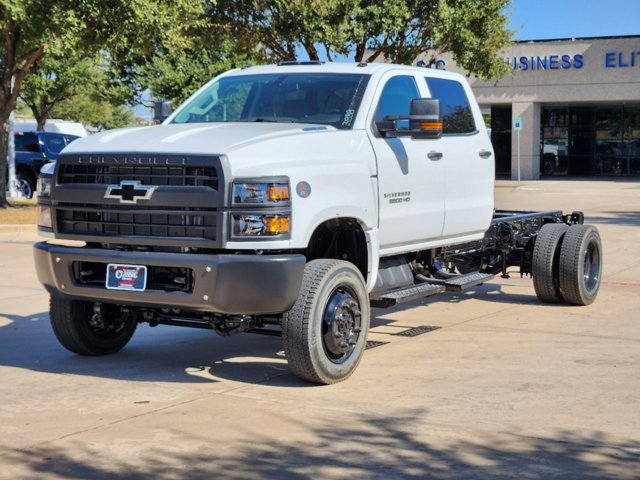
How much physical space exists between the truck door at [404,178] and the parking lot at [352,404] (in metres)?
0.98

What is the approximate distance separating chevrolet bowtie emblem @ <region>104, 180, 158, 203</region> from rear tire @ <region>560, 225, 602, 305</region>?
5.03 meters

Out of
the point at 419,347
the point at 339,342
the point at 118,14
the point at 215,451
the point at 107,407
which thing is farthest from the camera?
the point at 118,14

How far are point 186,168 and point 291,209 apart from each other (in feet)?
2.39

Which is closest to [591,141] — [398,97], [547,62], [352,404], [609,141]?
[609,141]

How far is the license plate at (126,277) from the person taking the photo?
6.78m

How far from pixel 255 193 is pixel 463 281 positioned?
2.90 meters

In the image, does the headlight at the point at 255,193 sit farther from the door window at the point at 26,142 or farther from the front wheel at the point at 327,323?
the door window at the point at 26,142

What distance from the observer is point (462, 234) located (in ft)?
29.8

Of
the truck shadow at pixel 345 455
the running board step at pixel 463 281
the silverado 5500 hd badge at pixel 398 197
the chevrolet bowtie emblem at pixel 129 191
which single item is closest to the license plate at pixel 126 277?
the chevrolet bowtie emblem at pixel 129 191

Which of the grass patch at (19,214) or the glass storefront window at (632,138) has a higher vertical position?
the glass storefront window at (632,138)

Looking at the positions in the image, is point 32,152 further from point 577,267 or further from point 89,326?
point 89,326

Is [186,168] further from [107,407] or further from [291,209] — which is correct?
[107,407]

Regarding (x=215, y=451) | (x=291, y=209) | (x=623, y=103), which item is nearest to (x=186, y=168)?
(x=291, y=209)

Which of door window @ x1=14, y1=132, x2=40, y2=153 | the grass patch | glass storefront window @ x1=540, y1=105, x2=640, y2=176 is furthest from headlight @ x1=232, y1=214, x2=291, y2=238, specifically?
glass storefront window @ x1=540, y1=105, x2=640, y2=176
